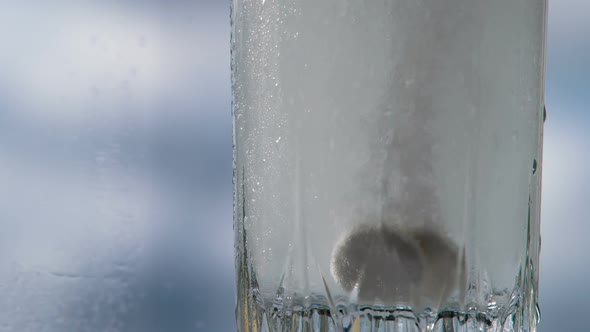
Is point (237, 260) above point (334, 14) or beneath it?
beneath

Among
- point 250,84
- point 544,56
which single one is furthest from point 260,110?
point 544,56

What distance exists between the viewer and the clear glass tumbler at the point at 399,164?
0.92ft

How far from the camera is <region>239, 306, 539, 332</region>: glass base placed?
282mm

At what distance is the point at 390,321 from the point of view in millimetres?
282

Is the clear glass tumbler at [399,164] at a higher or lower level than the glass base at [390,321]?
higher

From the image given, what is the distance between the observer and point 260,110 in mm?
309

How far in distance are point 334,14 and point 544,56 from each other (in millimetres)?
100

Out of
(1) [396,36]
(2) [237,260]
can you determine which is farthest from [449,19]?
(2) [237,260]

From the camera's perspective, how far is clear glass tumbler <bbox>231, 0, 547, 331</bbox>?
0.28 meters

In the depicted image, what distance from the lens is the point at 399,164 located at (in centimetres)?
28

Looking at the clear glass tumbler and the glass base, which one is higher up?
the clear glass tumbler

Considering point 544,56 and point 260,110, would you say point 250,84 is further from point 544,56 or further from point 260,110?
point 544,56

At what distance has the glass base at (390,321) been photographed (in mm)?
282

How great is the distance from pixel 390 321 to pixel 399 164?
0.06 meters
